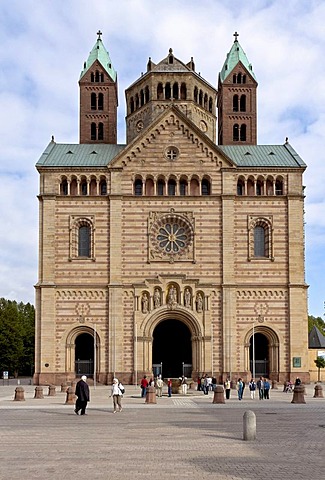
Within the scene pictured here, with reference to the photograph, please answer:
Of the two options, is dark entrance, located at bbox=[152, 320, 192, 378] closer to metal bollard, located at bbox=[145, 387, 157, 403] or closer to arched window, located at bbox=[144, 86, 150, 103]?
arched window, located at bbox=[144, 86, 150, 103]

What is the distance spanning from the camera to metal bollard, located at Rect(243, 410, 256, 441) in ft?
73.3

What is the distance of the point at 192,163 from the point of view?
212 feet

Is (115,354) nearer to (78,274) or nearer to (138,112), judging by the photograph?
(78,274)

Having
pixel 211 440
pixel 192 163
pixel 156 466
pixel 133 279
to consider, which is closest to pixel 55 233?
pixel 133 279

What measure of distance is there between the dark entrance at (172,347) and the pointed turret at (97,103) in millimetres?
19142

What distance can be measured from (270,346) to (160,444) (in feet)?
138

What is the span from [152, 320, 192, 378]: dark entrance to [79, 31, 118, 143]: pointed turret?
19142mm

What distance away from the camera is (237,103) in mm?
73250

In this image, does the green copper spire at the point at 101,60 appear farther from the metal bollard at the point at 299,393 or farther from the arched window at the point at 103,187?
the metal bollard at the point at 299,393

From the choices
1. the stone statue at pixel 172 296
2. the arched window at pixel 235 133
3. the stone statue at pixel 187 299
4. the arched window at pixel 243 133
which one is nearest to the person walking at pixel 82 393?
the stone statue at pixel 172 296

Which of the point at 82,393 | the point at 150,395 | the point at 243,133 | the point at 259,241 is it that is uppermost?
the point at 243,133

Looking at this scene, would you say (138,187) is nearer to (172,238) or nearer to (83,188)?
(83,188)

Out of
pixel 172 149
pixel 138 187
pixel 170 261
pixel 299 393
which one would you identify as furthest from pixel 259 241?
pixel 299 393

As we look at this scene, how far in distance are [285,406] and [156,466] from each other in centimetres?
2259
